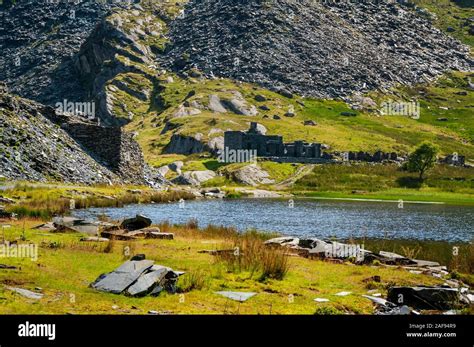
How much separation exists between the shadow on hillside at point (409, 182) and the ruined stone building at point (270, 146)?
2613 cm

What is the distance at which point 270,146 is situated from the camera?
516 feet

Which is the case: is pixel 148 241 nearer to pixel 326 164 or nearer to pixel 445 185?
pixel 445 185

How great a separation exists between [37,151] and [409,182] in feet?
302

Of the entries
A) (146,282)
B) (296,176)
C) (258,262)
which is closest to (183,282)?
(146,282)

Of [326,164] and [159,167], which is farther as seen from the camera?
[326,164]

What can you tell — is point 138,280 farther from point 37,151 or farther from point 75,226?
point 37,151

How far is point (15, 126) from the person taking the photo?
69.6 meters

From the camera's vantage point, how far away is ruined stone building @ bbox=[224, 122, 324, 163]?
155750 mm

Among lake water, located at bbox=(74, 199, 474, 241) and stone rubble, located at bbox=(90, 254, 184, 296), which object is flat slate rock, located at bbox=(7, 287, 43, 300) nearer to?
stone rubble, located at bbox=(90, 254, 184, 296)

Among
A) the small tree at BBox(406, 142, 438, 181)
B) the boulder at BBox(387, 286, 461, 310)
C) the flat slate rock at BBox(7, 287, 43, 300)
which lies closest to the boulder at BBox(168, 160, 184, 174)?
the small tree at BBox(406, 142, 438, 181)

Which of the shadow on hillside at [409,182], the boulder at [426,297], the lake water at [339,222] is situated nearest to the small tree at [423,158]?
the shadow on hillside at [409,182]

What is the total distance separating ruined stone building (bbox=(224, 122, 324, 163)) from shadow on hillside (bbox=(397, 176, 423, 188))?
26129mm

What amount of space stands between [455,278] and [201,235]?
16.9m
